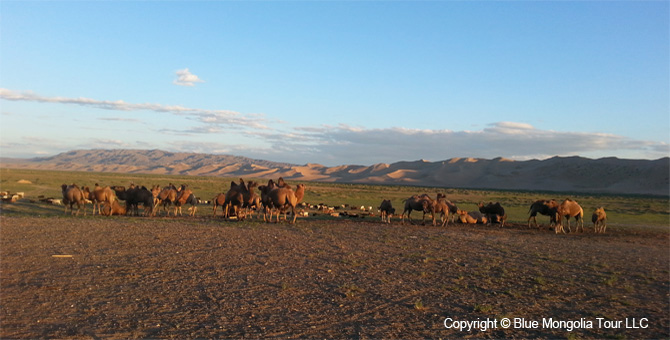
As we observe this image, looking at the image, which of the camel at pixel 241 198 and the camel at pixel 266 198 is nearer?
the camel at pixel 266 198

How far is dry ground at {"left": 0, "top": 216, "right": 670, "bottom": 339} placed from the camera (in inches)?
303

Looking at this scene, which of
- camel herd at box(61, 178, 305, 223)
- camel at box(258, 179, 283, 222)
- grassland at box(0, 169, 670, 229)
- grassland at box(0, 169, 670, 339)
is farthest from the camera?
grassland at box(0, 169, 670, 229)

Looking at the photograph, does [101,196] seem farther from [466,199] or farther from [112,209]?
[466,199]

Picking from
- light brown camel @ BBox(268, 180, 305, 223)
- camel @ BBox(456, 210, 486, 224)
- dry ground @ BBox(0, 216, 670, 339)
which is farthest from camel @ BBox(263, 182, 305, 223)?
camel @ BBox(456, 210, 486, 224)

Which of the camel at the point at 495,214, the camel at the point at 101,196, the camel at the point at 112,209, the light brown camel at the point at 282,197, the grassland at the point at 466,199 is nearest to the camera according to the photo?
the light brown camel at the point at 282,197

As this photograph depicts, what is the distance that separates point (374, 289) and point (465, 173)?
525ft

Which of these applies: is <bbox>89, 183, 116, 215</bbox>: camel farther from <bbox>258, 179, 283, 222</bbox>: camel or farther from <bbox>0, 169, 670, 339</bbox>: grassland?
A: <bbox>258, 179, 283, 222</bbox>: camel

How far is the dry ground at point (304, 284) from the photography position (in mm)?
7707

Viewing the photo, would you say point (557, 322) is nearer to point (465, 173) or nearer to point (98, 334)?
point (98, 334)

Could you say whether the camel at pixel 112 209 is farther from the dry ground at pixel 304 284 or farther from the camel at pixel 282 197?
the camel at pixel 282 197

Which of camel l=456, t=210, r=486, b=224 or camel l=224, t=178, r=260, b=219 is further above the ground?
camel l=224, t=178, r=260, b=219

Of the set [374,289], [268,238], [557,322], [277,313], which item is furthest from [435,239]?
[277,313]

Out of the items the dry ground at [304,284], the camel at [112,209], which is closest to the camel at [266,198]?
the dry ground at [304,284]

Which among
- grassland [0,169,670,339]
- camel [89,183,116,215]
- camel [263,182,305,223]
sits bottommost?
grassland [0,169,670,339]
